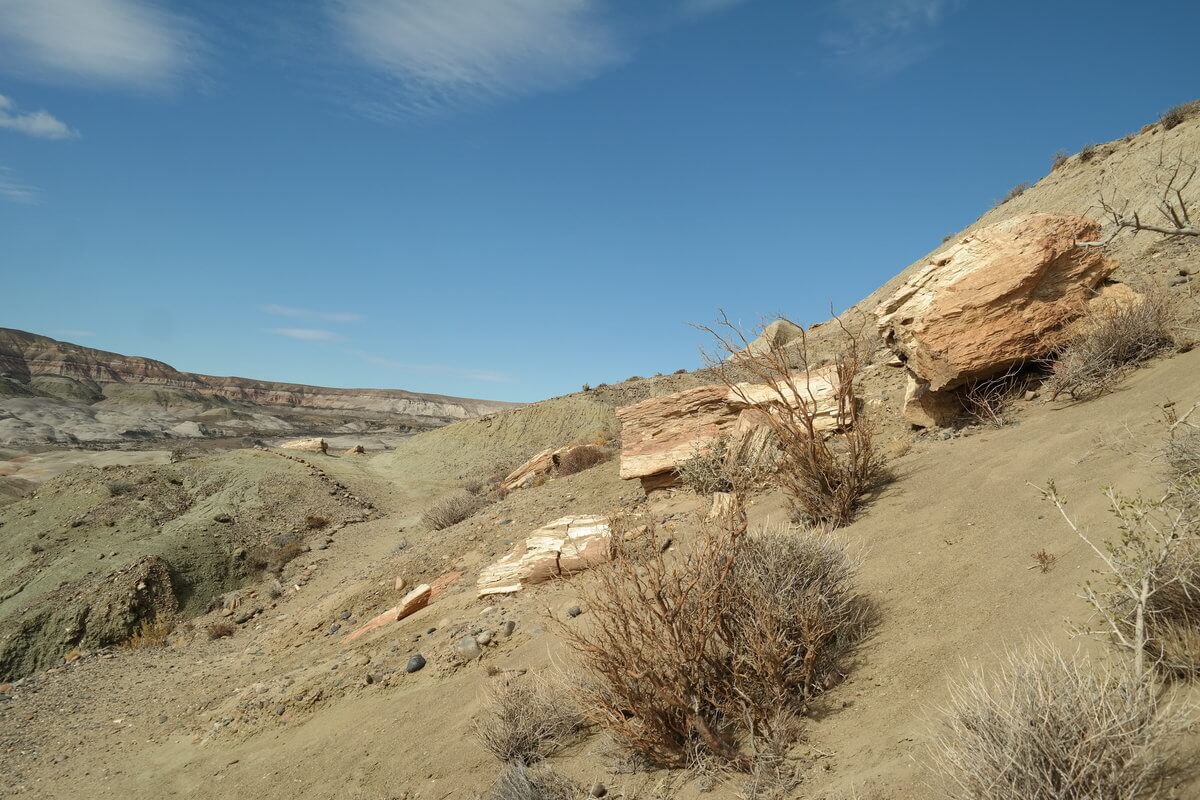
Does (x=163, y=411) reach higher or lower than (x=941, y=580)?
higher

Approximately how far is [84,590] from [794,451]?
1324cm

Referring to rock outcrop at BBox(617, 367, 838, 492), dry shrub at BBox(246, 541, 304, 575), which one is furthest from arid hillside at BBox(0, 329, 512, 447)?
rock outcrop at BBox(617, 367, 838, 492)

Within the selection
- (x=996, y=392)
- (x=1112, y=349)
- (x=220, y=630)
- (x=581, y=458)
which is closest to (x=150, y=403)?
(x=220, y=630)

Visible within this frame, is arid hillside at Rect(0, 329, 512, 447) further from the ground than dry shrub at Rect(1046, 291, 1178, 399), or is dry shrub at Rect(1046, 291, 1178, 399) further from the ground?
arid hillside at Rect(0, 329, 512, 447)

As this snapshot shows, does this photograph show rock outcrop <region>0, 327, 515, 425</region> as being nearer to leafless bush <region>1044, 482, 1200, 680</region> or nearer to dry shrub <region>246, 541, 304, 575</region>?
dry shrub <region>246, 541, 304, 575</region>

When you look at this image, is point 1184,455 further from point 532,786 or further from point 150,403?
point 150,403

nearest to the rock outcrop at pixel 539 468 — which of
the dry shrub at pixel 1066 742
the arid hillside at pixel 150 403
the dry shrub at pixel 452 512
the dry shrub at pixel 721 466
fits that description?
the dry shrub at pixel 452 512

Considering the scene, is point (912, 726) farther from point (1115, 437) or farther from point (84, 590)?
point (84, 590)

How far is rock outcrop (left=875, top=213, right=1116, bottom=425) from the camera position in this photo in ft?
23.5

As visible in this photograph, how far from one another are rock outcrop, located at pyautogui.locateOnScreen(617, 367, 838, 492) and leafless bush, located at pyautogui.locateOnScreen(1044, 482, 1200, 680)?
19.0ft

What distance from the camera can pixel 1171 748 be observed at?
2186mm

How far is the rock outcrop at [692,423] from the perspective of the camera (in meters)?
9.09

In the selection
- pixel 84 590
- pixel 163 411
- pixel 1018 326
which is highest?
pixel 163 411

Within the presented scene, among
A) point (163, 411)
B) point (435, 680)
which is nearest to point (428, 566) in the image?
point (435, 680)
